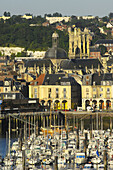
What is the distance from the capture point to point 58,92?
366 ft

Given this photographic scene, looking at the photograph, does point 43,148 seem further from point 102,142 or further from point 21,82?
point 21,82

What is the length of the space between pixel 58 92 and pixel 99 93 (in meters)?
4.82

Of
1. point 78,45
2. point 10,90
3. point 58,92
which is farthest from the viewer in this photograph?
point 78,45

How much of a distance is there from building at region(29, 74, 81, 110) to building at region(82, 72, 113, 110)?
3.68ft

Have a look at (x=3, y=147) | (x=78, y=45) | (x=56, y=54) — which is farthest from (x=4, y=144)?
(x=78, y=45)

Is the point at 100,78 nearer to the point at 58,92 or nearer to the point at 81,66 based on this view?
the point at 58,92

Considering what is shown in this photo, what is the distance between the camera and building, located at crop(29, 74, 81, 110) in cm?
11119

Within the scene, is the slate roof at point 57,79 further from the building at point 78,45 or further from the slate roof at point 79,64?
the building at point 78,45

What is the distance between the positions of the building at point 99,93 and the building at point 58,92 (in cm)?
112

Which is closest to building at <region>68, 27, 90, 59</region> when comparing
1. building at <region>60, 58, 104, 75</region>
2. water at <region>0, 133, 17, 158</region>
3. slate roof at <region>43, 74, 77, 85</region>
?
building at <region>60, 58, 104, 75</region>

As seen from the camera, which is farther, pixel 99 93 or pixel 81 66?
pixel 81 66

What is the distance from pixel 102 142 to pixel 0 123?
874 inches

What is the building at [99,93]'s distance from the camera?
111m

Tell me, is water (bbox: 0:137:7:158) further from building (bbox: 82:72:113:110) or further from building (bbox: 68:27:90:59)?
building (bbox: 68:27:90:59)
